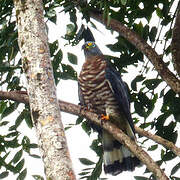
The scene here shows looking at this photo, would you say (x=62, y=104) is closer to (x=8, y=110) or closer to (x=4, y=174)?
(x=8, y=110)

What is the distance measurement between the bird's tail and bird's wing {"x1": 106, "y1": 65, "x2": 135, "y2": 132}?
0.53 ft

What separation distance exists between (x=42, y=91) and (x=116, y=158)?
1.63 metres

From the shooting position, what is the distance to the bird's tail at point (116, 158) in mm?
3408

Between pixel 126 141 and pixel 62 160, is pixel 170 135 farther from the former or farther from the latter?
pixel 62 160

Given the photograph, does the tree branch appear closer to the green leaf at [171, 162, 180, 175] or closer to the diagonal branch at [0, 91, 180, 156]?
the diagonal branch at [0, 91, 180, 156]

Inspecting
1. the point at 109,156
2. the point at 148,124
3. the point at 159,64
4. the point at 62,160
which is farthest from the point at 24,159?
the point at 62,160

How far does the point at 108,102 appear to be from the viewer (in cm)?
356

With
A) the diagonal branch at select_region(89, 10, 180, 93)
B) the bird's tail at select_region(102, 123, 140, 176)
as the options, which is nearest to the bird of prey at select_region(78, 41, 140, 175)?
the bird's tail at select_region(102, 123, 140, 176)

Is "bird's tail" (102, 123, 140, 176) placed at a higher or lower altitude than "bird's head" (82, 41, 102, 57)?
lower

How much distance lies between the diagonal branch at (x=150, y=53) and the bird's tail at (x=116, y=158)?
73 cm

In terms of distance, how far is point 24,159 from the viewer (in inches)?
126

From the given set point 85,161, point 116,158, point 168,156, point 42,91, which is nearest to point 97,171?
point 85,161

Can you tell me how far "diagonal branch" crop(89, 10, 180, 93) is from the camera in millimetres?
2627

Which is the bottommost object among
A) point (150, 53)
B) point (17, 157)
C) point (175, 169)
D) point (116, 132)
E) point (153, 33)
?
point (175, 169)
